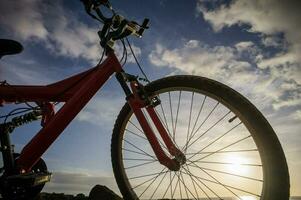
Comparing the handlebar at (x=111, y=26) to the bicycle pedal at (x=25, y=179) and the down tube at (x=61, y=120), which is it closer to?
the down tube at (x=61, y=120)

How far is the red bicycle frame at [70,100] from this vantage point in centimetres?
Answer: 300

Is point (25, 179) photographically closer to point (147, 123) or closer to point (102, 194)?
point (147, 123)

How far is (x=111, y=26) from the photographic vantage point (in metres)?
3.37

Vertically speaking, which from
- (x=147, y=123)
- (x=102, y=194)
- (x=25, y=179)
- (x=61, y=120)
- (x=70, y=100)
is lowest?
(x=102, y=194)

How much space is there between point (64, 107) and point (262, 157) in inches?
79.0

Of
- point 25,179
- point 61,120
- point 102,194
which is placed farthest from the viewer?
point 102,194

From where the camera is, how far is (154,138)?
298 centimetres

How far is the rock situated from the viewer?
178 inches

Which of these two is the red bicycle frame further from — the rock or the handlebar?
the rock

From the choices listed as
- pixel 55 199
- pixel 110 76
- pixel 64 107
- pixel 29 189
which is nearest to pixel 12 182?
pixel 29 189

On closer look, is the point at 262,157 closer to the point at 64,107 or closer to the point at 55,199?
the point at 64,107

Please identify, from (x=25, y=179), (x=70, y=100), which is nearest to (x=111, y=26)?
(x=70, y=100)

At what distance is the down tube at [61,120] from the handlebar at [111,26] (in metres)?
0.31

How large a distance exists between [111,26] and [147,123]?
1.16m
